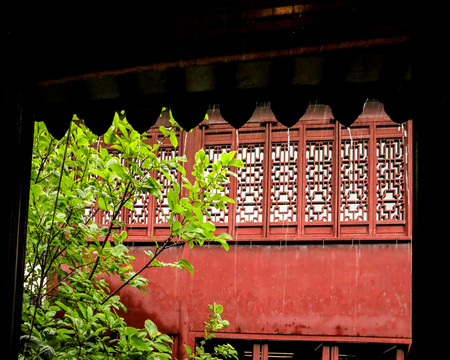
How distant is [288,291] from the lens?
596 cm

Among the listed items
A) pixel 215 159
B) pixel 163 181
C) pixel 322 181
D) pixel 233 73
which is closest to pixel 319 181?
pixel 322 181

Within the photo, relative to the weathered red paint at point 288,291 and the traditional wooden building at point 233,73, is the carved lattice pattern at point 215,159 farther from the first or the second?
the traditional wooden building at point 233,73

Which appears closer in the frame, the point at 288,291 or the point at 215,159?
the point at 288,291

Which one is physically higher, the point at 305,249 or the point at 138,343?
the point at 305,249

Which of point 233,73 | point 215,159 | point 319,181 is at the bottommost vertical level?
point 233,73

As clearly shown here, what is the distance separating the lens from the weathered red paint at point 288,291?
19.0 ft

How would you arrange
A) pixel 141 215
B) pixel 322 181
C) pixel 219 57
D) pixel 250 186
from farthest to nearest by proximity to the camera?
pixel 141 215, pixel 250 186, pixel 322 181, pixel 219 57

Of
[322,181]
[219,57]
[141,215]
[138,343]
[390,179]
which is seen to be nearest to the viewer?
[219,57]

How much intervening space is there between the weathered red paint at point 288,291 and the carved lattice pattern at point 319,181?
0.40m

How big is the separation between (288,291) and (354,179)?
1579mm

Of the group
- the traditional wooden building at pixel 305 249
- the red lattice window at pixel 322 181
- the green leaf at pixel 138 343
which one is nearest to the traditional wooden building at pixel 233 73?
the green leaf at pixel 138 343

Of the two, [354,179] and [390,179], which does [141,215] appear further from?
[390,179]

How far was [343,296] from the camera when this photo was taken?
5.86m

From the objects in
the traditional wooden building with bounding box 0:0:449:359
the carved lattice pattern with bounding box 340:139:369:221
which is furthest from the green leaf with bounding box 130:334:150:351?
the carved lattice pattern with bounding box 340:139:369:221
